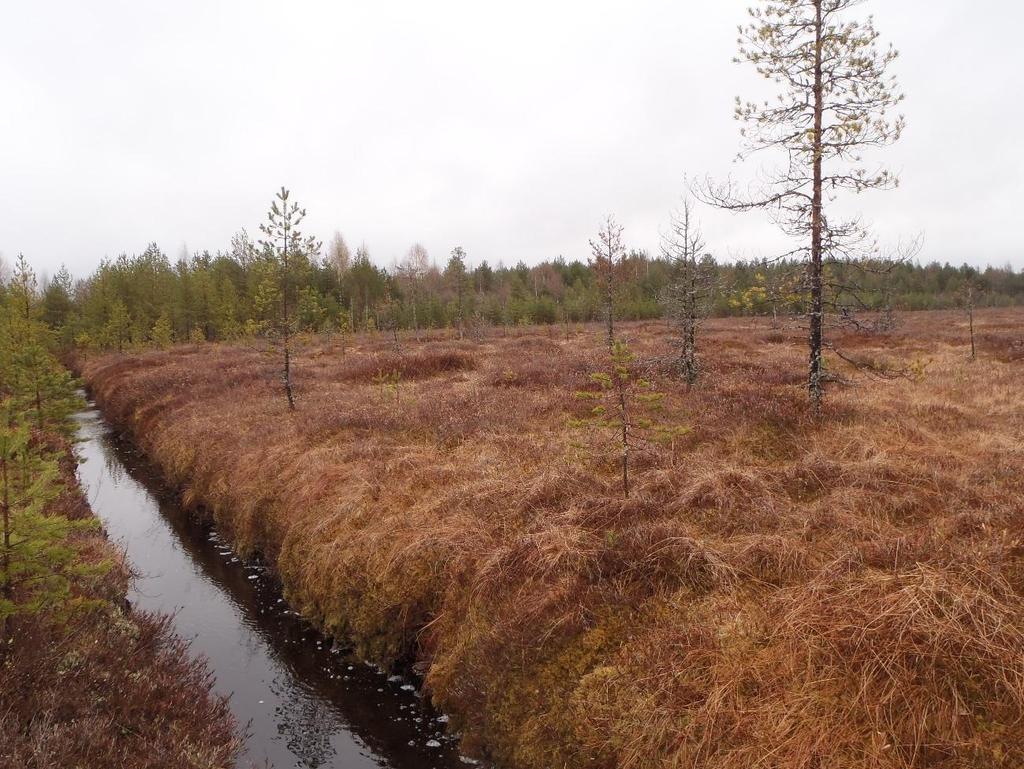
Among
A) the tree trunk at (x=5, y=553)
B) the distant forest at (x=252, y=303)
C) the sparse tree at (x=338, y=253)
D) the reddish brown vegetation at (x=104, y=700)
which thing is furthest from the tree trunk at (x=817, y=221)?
the sparse tree at (x=338, y=253)

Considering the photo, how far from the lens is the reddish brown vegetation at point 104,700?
15.6 feet

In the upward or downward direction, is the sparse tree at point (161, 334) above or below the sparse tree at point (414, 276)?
below

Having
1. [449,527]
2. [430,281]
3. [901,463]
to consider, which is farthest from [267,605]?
[430,281]

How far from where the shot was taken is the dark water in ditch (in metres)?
6.80

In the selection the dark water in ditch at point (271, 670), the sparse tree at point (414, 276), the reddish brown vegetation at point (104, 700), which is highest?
the sparse tree at point (414, 276)

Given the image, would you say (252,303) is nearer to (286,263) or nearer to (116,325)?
(116,325)

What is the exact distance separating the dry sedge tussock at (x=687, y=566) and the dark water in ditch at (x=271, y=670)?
467 mm

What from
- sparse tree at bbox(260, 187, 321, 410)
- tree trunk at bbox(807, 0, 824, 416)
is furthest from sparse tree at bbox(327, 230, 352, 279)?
tree trunk at bbox(807, 0, 824, 416)

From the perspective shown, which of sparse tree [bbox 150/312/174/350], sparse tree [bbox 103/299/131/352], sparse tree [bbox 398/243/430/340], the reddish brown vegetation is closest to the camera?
the reddish brown vegetation

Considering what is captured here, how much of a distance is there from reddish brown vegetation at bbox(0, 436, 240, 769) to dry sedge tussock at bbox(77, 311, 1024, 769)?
7.97 ft

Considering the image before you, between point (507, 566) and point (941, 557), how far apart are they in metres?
4.99

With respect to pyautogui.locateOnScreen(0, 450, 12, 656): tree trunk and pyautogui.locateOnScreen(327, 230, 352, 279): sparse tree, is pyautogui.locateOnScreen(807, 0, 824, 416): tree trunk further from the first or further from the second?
pyautogui.locateOnScreen(327, 230, 352, 279): sparse tree

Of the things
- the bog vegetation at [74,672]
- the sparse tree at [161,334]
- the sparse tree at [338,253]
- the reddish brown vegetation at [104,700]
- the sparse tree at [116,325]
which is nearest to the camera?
the reddish brown vegetation at [104,700]

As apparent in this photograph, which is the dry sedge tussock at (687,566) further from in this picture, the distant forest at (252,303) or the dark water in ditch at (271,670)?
the distant forest at (252,303)
